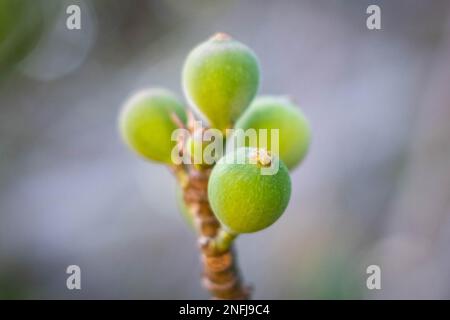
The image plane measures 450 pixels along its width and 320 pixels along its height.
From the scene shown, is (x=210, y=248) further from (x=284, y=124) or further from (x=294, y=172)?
(x=294, y=172)

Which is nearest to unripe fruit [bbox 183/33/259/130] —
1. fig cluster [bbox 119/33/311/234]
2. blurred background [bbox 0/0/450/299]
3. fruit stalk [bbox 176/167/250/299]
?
fig cluster [bbox 119/33/311/234]

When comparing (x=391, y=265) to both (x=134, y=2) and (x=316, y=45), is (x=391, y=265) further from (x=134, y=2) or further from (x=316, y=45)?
(x=134, y=2)

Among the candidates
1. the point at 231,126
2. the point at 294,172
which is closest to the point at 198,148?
the point at 231,126

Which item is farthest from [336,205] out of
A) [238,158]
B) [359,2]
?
[238,158]

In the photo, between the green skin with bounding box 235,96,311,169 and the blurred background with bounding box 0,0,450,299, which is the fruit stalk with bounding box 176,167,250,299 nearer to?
the green skin with bounding box 235,96,311,169
